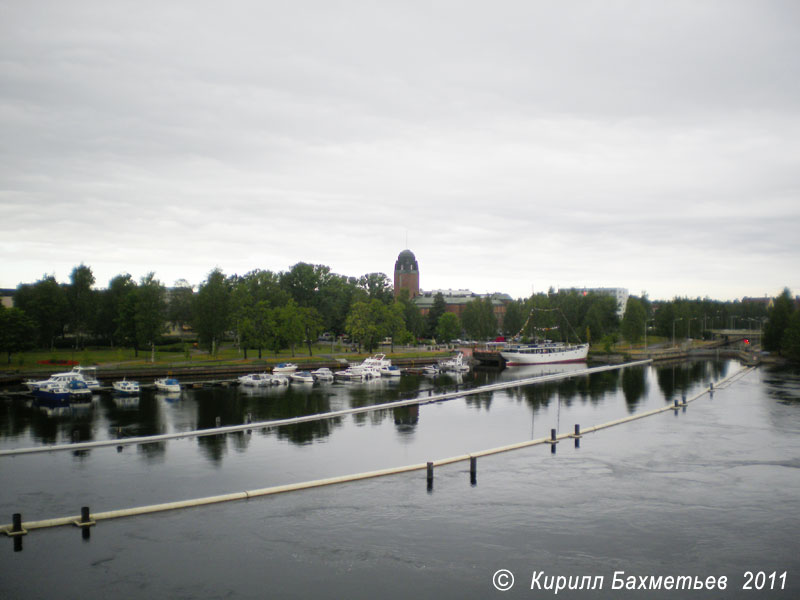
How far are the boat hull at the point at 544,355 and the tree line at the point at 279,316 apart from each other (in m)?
11.6

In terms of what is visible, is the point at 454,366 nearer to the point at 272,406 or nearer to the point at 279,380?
the point at 279,380

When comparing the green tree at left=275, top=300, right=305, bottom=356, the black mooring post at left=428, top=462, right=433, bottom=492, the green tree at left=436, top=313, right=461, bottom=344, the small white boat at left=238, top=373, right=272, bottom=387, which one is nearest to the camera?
the black mooring post at left=428, top=462, right=433, bottom=492

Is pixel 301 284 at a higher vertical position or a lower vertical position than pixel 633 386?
higher

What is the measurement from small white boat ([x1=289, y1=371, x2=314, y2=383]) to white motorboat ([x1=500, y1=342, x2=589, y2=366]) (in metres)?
49.6

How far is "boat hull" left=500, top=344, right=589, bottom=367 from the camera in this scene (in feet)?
382

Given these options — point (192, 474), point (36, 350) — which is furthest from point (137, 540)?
point (36, 350)

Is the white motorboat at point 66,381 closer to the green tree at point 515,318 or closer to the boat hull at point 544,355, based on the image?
the boat hull at point 544,355

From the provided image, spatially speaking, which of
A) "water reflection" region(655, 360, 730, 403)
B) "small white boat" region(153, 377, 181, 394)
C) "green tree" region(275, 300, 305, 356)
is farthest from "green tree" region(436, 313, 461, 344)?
"small white boat" region(153, 377, 181, 394)

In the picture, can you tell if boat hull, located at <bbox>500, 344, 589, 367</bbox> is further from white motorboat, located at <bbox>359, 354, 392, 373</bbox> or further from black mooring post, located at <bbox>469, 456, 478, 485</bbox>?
black mooring post, located at <bbox>469, 456, 478, 485</bbox>

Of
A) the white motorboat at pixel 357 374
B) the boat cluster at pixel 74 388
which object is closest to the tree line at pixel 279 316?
the white motorboat at pixel 357 374

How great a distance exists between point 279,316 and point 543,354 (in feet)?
170

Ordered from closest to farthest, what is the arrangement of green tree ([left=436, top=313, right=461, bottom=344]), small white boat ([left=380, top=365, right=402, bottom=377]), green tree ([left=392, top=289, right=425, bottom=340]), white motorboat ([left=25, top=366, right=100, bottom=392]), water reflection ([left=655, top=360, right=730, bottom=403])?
white motorboat ([left=25, top=366, right=100, bottom=392])
water reflection ([left=655, top=360, right=730, bottom=403])
small white boat ([left=380, top=365, right=402, bottom=377])
green tree ([left=392, top=289, right=425, bottom=340])
green tree ([left=436, top=313, right=461, bottom=344])

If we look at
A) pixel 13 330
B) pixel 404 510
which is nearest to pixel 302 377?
pixel 13 330

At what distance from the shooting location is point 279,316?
9556cm
